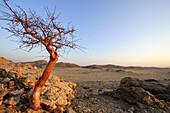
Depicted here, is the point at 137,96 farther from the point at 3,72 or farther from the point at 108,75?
the point at 108,75

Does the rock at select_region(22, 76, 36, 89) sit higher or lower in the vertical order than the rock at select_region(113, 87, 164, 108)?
higher

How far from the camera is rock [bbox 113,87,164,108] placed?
15.5 feet

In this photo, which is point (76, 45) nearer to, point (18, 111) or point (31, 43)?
point (31, 43)

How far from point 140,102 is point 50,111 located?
4189 millimetres

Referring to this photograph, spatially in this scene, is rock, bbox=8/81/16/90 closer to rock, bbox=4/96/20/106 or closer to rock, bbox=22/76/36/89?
rock, bbox=22/76/36/89

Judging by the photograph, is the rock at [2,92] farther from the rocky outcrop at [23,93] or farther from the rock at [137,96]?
the rock at [137,96]

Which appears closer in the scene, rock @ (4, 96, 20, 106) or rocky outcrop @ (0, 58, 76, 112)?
rock @ (4, 96, 20, 106)

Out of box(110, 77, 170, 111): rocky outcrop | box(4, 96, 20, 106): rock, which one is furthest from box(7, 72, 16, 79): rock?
box(110, 77, 170, 111): rocky outcrop

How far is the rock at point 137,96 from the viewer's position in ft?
15.5

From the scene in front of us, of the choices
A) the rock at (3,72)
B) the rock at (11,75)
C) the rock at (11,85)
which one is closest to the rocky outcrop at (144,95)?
the rock at (11,85)

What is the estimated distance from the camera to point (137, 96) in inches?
197

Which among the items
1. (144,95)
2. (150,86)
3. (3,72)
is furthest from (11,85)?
(150,86)

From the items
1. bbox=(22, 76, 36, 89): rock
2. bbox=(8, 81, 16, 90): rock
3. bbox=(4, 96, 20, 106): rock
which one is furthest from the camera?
bbox=(22, 76, 36, 89): rock

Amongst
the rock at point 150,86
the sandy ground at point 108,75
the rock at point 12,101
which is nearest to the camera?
the rock at point 12,101
